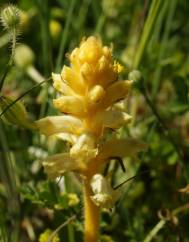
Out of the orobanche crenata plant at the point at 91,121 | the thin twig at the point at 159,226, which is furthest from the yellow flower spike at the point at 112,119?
the thin twig at the point at 159,226

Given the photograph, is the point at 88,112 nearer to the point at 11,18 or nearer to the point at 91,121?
the point at 91,121

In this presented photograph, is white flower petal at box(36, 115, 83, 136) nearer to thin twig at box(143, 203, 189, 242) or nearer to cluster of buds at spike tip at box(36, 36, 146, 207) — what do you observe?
cluster of buds at spike tip at box(36, 36, 146, 207)

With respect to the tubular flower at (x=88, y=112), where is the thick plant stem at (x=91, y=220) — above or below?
below

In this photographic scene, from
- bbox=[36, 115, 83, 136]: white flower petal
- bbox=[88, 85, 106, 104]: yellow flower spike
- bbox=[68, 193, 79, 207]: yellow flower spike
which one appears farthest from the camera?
bbox=[68, 193, 79, 207]: yellow flower spike

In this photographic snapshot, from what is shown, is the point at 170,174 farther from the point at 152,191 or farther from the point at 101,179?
the point at 101,179

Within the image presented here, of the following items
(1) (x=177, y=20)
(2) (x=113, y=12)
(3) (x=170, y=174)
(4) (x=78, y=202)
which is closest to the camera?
(4) (x=78, y=202)

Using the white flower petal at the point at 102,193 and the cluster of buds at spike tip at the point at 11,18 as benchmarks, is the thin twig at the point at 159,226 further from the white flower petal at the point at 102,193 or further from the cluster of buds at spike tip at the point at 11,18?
the cluster of buds at spike tip at the point at 11,18

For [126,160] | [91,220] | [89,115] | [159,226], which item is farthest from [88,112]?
[126,160]

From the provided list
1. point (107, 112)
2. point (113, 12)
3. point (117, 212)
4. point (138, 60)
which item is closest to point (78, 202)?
point (117, 212)

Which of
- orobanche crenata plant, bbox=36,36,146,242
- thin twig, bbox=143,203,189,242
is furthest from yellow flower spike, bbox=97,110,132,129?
thin twig, bbox=143,203,189,242
